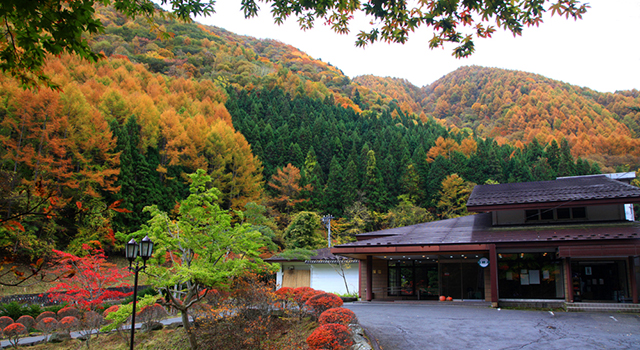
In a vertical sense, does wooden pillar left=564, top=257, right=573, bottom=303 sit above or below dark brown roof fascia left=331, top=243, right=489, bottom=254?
below

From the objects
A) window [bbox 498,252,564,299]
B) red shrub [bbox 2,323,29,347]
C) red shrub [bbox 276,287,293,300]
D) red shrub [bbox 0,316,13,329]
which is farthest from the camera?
window [bbox 498,252,564,299]

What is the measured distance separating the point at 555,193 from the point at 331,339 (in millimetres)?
14377

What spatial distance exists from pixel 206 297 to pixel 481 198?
42.3ft

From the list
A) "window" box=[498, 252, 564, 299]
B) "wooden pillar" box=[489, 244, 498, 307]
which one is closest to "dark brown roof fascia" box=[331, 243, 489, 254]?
"wooden pillar" box=[489, 244, 498, 307]

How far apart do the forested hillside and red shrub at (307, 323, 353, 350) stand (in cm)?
460

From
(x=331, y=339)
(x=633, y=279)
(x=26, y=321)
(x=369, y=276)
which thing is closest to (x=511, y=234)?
(x=633, y=279)

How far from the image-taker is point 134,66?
209ft

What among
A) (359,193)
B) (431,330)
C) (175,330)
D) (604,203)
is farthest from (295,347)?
(359,193)

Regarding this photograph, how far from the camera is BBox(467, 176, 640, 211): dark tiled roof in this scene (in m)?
15.5

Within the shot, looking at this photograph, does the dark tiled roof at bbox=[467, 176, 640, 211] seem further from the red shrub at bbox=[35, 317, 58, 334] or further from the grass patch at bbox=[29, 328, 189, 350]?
the red shrub at bbox=[35, 317, 58, 334]

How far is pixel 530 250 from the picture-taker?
14.9 metres

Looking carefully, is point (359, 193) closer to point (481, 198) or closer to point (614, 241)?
point (481, 198)

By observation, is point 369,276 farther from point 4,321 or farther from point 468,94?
point 468,94

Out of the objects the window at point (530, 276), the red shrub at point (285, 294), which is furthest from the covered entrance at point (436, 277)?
the red shrub at point (285, 294)
